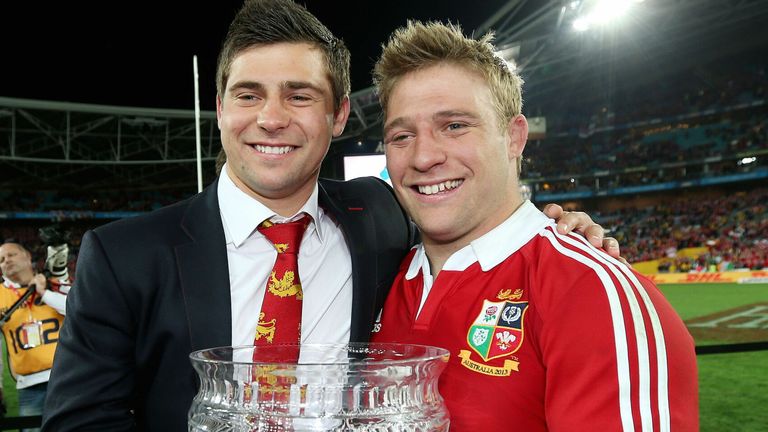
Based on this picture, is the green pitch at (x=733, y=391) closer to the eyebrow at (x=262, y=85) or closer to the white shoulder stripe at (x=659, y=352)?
the white shoulder stripe at (x=659, y=352)

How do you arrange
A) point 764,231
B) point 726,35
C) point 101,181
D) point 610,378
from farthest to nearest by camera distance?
point 101,181 < point 726,35 < point 764,231 < point 610,378

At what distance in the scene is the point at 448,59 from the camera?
4.75 ft

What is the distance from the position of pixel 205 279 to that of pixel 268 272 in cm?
17

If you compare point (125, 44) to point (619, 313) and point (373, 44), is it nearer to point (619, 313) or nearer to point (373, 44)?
point (373, 44)

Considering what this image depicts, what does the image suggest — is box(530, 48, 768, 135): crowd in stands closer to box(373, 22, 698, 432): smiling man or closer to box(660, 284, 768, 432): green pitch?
box(660, 284, 768, 432): green pitch

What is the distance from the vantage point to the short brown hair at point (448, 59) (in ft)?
4.74

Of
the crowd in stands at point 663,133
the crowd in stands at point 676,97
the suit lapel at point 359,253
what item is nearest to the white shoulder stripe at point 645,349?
the suit lapel at point 359,253

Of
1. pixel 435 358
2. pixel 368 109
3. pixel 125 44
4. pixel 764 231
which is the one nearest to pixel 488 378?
pixel 435 358

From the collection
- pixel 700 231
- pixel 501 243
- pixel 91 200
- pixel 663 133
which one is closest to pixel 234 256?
pixel 501 243

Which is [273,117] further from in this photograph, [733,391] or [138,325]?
[733,391]

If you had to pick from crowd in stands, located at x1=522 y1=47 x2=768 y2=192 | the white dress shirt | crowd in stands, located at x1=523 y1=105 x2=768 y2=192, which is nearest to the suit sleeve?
the white dress shirt

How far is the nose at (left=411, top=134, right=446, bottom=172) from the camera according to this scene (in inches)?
56.1

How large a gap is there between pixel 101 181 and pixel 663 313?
2881cm

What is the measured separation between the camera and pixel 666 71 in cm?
2755
